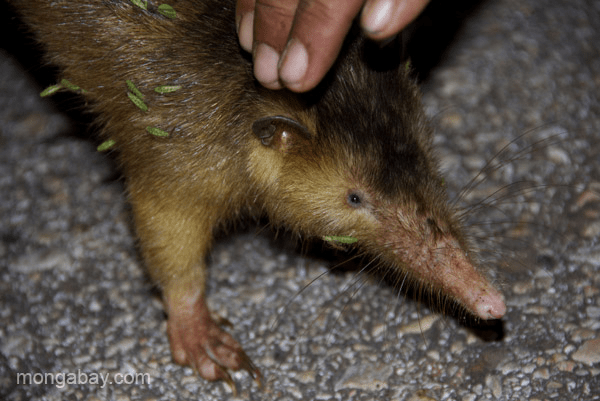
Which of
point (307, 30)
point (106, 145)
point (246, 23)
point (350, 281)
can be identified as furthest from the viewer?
point (350, 281)

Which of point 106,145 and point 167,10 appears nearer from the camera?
point 167,10

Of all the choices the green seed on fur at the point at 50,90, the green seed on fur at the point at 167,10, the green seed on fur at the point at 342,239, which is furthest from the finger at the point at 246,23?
the green seed on fur at the point at 50,90

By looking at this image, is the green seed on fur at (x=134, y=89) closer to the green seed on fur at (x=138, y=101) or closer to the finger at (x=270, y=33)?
the green seed on fur at (x=138, y=101)

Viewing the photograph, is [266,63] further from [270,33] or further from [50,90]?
[50,90]

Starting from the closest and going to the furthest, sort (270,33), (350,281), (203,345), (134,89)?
(270,33) < (134,89) < (203,345) < (350,281)

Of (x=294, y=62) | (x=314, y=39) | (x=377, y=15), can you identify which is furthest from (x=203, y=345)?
(x=377, y=15)
